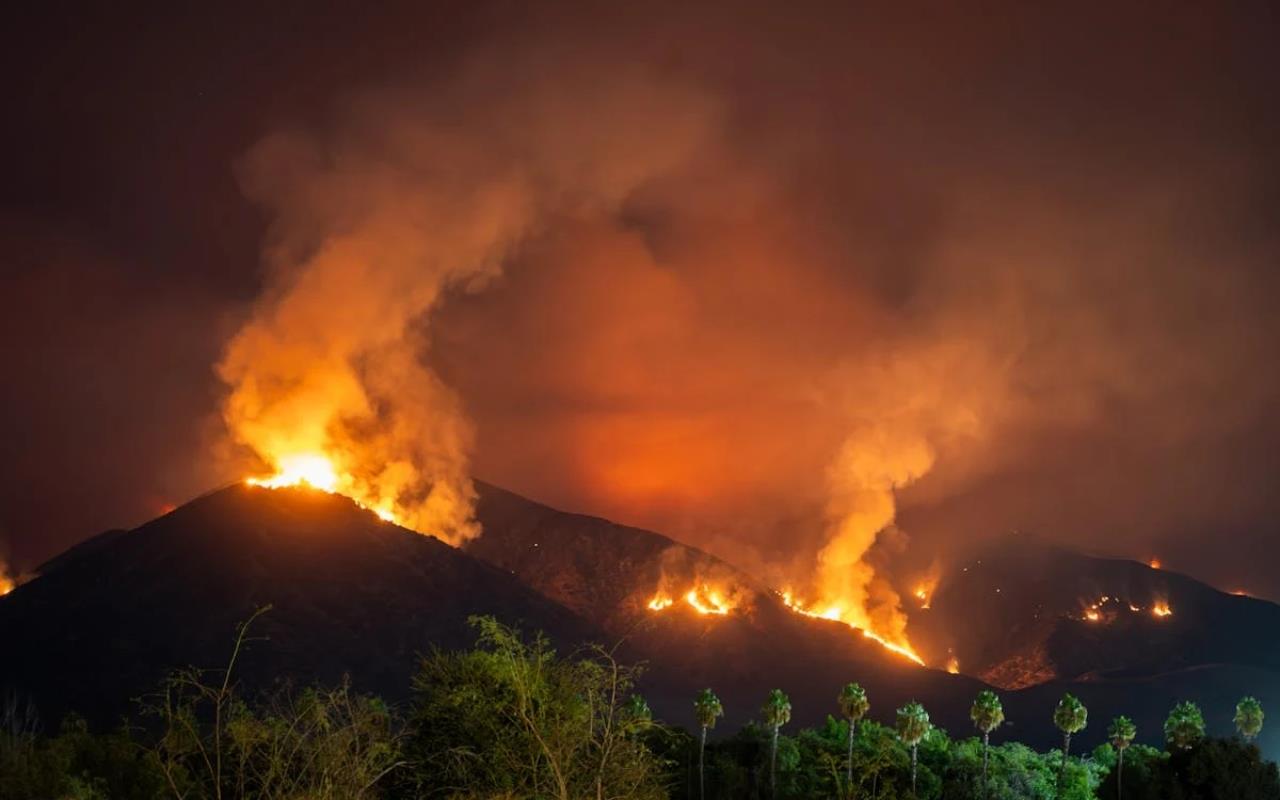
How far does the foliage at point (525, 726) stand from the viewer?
74.1 ft

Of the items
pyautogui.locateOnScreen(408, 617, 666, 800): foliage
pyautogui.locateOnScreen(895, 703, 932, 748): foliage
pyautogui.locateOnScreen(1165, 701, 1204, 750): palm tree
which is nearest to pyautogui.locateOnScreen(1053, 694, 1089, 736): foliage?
pyautogui.locateOnScreen(1165, 701, 1204, 750): palm tree

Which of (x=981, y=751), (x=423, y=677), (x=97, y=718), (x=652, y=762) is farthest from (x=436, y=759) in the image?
(x=97, y=718)

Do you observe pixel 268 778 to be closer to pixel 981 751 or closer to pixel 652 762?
pixel 652 762

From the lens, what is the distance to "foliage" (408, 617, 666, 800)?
890 inches

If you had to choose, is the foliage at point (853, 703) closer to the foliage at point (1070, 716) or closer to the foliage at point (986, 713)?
the foliage at point (986, 713)

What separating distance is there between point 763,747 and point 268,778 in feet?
294

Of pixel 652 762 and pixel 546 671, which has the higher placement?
pixel 546 671

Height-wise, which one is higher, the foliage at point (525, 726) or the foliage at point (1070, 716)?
the foliage at point (1070, 716)

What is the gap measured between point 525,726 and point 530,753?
2374 mm

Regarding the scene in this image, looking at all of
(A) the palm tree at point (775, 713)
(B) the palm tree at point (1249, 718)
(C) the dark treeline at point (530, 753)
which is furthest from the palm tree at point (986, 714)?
(B) the palm tree at point (1249, 718)

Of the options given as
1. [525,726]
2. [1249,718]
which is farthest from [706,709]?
[525,726]

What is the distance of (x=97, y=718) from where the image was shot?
585 ft

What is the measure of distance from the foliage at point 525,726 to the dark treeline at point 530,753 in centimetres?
7

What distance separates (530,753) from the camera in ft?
77.6
